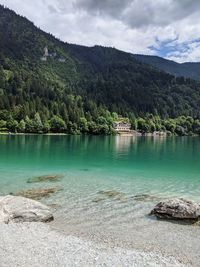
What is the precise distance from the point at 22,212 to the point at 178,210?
1189 centimetres

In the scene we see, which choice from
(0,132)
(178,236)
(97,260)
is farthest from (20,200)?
(0,132)

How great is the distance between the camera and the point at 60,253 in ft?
55.3

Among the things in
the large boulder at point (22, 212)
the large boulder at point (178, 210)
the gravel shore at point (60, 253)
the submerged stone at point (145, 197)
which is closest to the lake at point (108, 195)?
the submerged stone at point (145, 197)

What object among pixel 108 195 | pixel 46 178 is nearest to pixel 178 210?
pixel 108 195

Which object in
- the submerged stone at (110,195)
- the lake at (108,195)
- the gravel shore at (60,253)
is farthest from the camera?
the submerged stone at (110,195)

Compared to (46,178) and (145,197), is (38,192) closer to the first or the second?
(46,178)

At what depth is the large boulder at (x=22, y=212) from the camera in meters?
22.7

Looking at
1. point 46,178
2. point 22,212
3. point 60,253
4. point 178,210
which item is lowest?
point 46,178

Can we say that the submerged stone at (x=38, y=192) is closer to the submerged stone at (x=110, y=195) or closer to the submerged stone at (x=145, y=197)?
the submerged stone at (x=110, y=195)

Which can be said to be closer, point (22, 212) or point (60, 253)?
point (60, 253)

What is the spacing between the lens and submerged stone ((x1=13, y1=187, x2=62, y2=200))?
105ft

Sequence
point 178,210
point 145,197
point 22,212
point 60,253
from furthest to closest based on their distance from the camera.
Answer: point 145,197, point 178,210, point 22,212, point 60,253

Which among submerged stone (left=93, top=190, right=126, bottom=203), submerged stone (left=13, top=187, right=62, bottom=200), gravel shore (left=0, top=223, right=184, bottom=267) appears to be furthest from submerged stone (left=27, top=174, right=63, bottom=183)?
gravel shore (left=0, top=223, right=184, bottom=267)

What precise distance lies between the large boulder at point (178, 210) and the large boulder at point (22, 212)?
8719 millimetres
